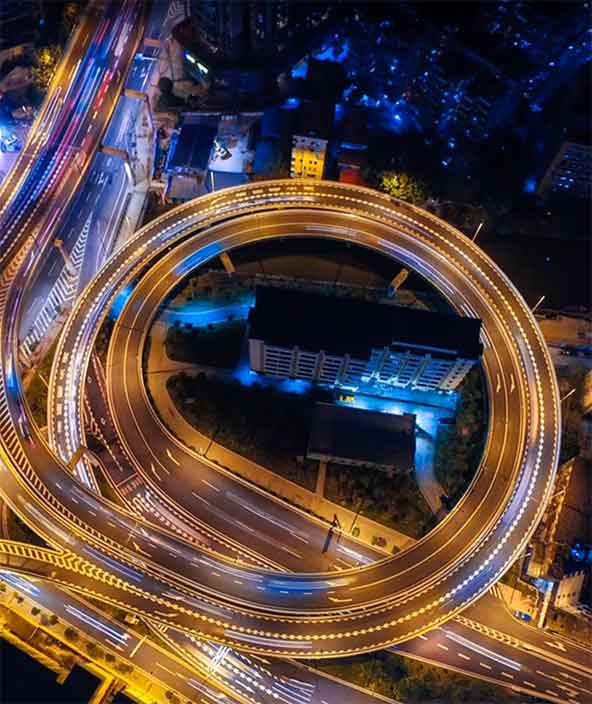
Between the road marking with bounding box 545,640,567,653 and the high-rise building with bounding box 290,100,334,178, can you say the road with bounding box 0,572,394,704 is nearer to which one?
the road marking with bounding box 545,640,567,653

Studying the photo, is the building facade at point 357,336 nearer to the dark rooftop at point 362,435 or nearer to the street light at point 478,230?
the dark rooftop at point 362,435

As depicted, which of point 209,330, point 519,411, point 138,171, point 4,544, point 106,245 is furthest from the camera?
point 138,171

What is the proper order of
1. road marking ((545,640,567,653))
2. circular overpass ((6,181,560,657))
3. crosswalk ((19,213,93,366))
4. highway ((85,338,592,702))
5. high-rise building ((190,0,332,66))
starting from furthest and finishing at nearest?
1. high-rise building ((190,0,332,66))
2. crosswalk ((19,213,93,366))
3. road marking ((545,640,567,653))
4. circular overpass ((6,181,560,657))
5. highway ((85,338,592,702))

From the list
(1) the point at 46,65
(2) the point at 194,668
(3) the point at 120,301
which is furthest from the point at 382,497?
(1) the point at 46,65

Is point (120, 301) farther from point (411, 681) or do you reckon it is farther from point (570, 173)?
point (570, 173)

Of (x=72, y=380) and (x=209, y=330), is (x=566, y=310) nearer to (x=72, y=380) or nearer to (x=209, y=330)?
(x=209, y=330)

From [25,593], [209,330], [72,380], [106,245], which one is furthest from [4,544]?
[106,245]

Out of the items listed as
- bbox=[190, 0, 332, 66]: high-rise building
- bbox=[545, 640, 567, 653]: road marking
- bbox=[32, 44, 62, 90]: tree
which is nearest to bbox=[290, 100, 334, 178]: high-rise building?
bbox=[190, 0, 332, 66]: high-rise building
